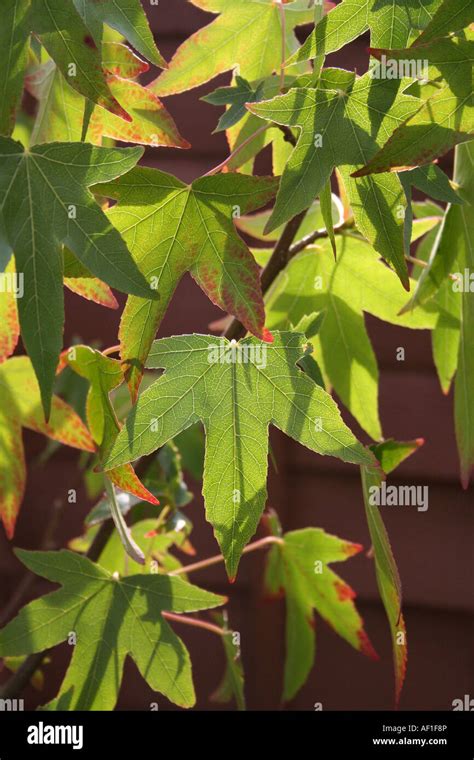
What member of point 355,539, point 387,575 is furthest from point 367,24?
point 355,539

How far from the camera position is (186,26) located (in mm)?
1772

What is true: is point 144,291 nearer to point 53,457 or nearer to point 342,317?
point 342,317

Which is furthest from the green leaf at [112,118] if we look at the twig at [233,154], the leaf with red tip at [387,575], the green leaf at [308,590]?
the green leaf at [308,590]

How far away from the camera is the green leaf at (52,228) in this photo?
52 centimetres

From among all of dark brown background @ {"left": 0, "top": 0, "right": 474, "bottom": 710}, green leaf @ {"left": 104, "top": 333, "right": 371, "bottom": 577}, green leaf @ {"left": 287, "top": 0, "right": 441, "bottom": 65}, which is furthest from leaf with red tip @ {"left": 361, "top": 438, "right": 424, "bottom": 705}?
dark brown background @ {"left": 0, "top": 0, "right": 474, "bottom": 710}

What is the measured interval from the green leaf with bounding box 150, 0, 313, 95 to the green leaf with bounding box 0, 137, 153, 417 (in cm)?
20

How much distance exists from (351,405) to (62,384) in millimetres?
818

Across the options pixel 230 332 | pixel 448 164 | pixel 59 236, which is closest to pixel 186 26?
pixel 448 164

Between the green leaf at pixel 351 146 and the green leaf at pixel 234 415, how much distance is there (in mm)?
107

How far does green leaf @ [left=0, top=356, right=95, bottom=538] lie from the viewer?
785 millimetres

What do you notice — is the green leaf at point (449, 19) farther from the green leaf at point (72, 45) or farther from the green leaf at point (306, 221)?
the green leaf at point (306, 221)

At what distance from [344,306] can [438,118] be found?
1.19ft

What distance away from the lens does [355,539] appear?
1819mm

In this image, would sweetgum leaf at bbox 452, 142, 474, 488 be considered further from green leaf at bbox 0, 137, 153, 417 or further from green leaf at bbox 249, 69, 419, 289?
green leaf at bbox 0, 137, 153, 417
